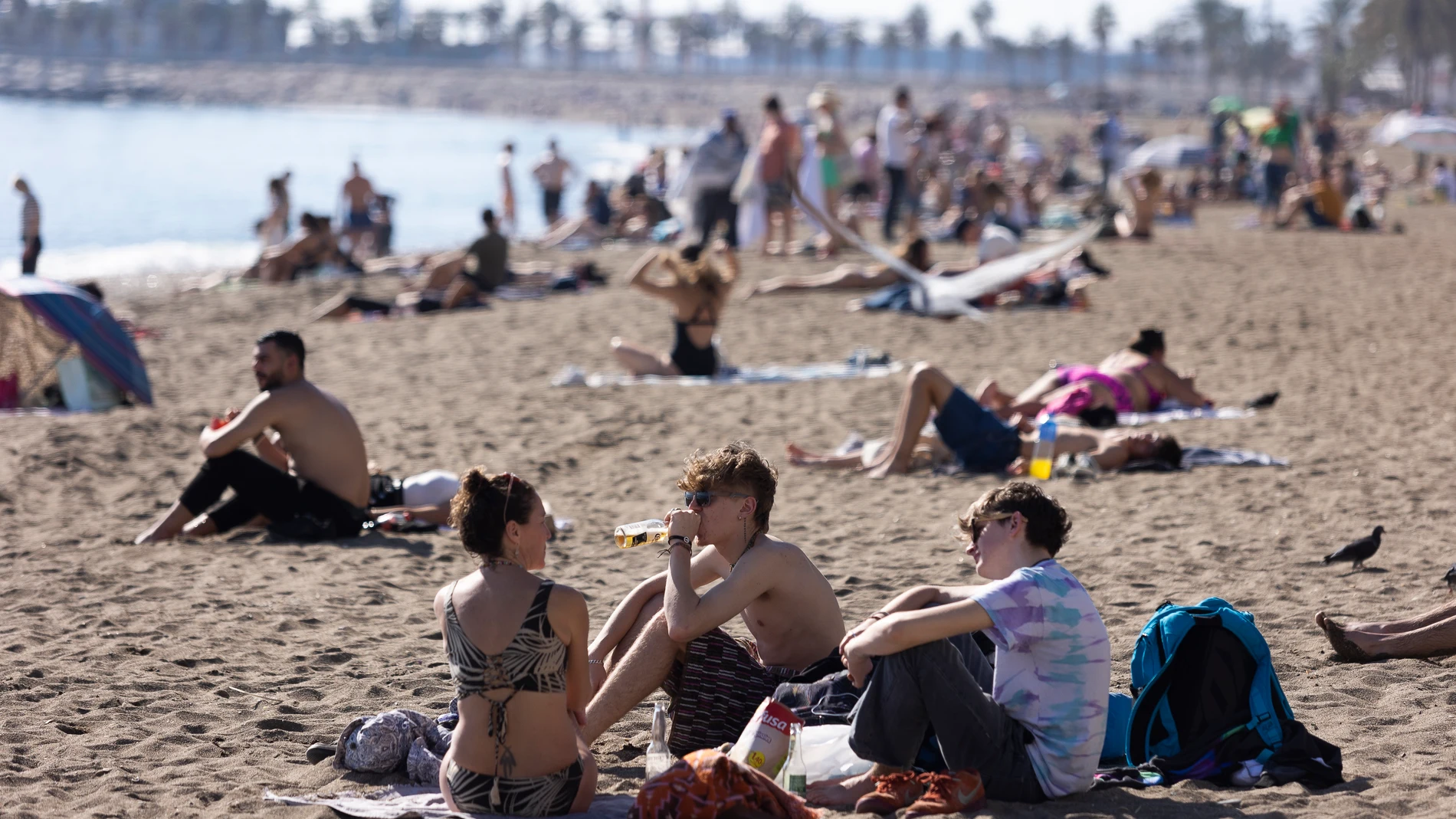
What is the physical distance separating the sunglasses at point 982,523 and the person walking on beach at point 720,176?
41.5ft

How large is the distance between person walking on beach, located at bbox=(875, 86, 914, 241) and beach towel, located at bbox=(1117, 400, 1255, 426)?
9.27 m

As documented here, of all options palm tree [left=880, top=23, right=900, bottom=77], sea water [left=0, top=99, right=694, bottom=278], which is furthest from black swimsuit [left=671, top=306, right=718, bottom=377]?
palm tree [left=880, top=23, right=900, bottom=77]

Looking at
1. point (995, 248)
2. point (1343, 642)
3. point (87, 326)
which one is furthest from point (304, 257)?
point (1343, 642)

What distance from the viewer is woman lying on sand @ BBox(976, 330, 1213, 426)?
7.47m

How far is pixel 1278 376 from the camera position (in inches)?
362

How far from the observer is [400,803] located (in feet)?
11.0

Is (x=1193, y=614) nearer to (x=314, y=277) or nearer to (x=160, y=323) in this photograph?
(x=160, y=323)

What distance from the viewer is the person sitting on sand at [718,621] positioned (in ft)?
11.4

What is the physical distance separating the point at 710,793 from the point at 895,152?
1501cm

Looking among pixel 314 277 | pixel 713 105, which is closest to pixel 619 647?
pixel 314 277

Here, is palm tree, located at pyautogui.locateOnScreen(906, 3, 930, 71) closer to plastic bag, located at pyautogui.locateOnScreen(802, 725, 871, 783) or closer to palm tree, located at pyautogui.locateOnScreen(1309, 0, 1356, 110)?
palm tree, located at pyautogui.locateOnScreen(1309, 0, 1356, 110)

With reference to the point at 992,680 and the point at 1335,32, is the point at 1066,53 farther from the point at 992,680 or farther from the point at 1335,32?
the point at 992,680

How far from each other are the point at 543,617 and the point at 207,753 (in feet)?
4.37

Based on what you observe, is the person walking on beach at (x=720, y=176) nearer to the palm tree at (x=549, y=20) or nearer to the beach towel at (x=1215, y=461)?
the beach towel at (x=1215, y=461)
